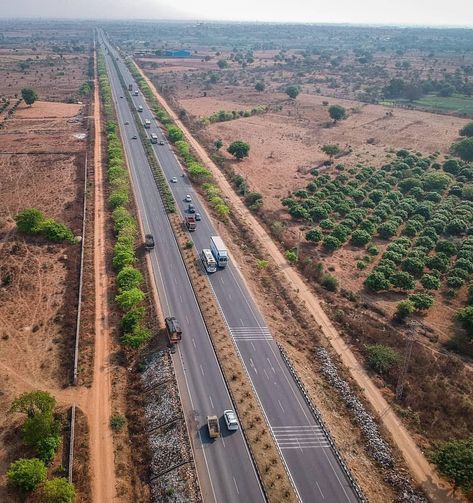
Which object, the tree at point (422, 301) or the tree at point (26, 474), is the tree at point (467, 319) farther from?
the tree at point (26, 474)

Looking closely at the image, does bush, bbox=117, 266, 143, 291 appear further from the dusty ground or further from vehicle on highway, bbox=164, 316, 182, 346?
vehicle on highway, bbox=164, 316, 182, 346

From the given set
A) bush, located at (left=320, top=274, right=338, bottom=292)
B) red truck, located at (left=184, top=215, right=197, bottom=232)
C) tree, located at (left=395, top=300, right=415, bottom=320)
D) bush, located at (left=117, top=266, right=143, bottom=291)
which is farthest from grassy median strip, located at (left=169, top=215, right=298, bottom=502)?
tree, located at (left=395, top=300, right=415, bottom=320)

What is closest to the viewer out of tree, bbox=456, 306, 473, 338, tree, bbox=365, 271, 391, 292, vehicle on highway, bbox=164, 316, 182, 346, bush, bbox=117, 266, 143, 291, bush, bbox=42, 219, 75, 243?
vehicle on highway, bbox=164, 316, 182, 346

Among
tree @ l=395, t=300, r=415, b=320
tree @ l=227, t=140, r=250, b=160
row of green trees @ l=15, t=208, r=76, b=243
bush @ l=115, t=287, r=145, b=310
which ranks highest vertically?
tree @ l=227, t=140, r=250, b=160

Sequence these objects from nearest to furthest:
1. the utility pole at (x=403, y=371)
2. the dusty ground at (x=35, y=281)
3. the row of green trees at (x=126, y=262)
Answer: the dusty ground at (x=35, y=281)
the utility pole at (x=403, y=371)
the row of green trees at (x=126, y=262)

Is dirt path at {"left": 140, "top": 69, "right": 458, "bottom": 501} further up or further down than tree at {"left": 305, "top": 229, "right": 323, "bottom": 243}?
further down

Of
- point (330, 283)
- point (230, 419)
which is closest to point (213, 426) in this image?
point (230, 419)

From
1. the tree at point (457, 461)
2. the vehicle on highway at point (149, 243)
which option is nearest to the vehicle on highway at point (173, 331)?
the vehicle on highway at point (149, 243)
